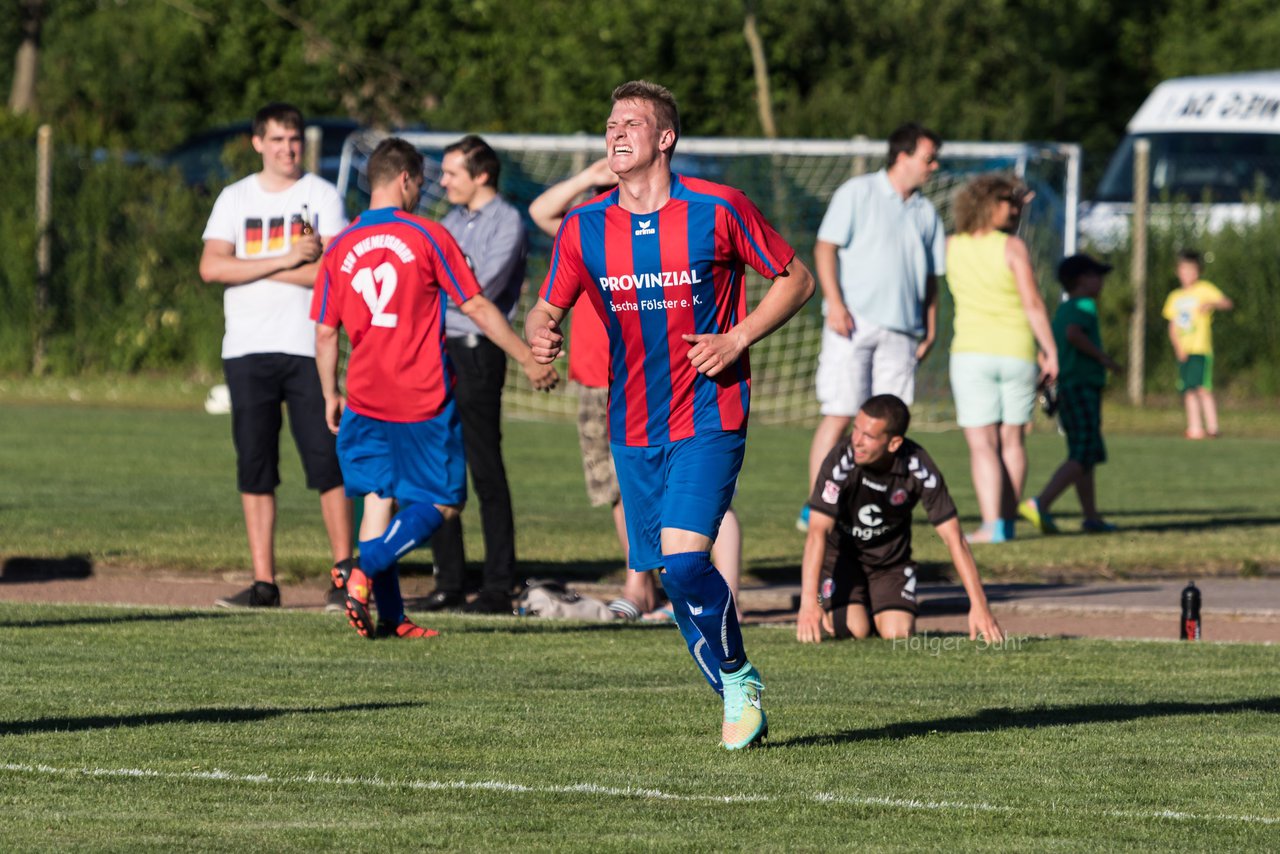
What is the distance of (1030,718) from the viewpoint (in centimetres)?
714

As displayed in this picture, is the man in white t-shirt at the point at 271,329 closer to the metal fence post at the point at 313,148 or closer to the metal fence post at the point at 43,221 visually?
the metal fence post at the point at 313,148

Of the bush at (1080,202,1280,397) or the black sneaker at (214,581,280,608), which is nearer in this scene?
the black sneaker at (214,581,280,608)

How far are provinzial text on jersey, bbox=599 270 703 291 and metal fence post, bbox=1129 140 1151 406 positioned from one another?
18.9 metres

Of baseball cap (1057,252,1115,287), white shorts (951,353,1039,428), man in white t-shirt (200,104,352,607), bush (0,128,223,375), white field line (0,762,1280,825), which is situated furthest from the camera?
bush (0,128,223,375)

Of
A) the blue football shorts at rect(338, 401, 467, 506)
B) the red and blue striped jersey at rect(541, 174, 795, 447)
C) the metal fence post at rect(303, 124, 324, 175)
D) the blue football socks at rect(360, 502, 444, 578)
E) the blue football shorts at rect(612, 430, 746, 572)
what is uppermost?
the metal fence post at rect(303, 124, 324, 175)

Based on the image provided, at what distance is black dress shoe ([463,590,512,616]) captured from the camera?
402 inches

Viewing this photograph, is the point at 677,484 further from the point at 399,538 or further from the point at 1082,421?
the point at 1082,421

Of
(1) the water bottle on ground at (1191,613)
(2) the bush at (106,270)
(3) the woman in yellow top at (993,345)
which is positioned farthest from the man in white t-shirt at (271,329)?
(2) the bush at (106,270)

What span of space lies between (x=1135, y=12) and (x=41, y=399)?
2913cm

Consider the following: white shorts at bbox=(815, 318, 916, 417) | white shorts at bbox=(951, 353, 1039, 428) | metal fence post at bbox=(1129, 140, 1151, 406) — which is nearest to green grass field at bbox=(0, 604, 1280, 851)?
white shorts at bbox=(815, 318, 916, 417)

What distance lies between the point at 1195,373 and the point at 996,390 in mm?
10279

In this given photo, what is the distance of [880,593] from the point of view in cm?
952

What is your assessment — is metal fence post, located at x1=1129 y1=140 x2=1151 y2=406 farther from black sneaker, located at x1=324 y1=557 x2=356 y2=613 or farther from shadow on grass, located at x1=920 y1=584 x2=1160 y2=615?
black sneaker, located at x1=324 y1=557 x2=356 y2=613

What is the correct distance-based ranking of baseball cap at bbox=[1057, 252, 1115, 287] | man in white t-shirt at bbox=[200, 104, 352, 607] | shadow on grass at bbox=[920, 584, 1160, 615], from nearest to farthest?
man in white t-shirt at bbox=[200, 104, 352, 607]
shadow on grass at bbox=[920, 584, 1160, 615]
baseball cap at bbox=[1057, 252, 1115, 287]
